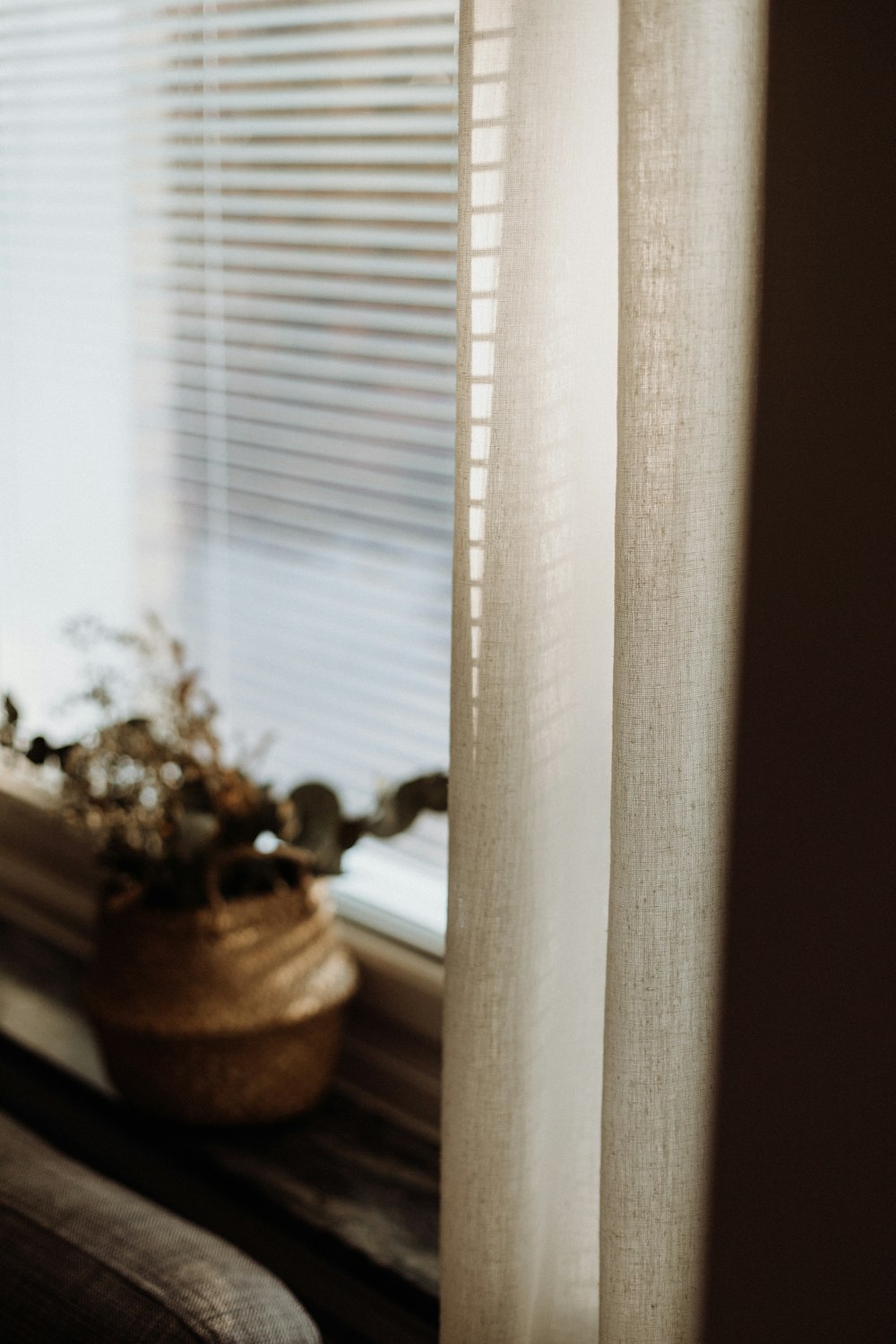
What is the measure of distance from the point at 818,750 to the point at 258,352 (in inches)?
34.7

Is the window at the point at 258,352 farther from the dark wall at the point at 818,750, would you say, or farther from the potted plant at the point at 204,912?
the dark wall at the point at 818,750

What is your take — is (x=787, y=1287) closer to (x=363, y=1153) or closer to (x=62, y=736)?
(x=363, y=1153)

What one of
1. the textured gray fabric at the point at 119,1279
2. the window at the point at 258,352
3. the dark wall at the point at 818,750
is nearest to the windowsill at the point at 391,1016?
the window at the point at 258,352

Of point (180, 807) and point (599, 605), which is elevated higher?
point (599, 605)

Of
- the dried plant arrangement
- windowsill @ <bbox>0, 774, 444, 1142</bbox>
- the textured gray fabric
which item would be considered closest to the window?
windowsill @ <bbox>0, 774, 444, 1142</bbox>

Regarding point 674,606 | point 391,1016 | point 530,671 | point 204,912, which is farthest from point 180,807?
point 674,606

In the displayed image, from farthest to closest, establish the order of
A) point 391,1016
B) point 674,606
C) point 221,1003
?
point 391,1016
point 221,1003
point 674,606

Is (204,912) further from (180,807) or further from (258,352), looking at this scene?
(258,352)

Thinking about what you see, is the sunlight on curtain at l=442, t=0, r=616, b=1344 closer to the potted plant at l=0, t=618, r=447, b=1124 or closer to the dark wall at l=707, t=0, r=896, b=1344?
the dark wall at l=707, t=0, r=896, b=1344

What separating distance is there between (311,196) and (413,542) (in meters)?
0.37

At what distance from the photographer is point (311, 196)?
54.1 inches

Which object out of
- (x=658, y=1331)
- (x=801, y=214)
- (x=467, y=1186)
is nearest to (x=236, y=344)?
(x=801, y=214)

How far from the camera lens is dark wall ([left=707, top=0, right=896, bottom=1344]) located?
0.76 meters

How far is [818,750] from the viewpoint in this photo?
0.81 metres
